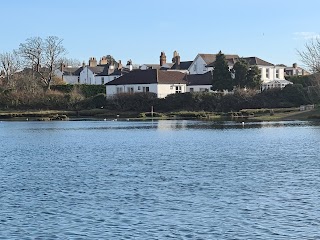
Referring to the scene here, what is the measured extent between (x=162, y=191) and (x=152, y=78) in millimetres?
97184

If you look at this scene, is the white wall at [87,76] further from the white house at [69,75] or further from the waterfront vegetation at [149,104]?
the waterfront vegetation at [149,104]

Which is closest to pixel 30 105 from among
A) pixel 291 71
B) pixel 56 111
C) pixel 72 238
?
pixel 56 111

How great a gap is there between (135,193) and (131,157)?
17479 millimetres

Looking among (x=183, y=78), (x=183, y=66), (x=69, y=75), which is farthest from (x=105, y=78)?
(x=183, y=78)

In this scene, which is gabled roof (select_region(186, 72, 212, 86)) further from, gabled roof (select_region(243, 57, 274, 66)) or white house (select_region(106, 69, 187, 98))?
gabled roof (select_region(243, 57, 274, 66))

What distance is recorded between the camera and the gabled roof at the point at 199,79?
13146 centimetres

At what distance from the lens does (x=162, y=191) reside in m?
31.5

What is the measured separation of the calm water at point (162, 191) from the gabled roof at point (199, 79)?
7268 cm

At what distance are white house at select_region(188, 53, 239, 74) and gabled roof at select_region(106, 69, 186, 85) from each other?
11845 mm

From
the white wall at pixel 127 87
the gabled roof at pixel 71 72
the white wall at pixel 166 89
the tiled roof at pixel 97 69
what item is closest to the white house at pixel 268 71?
the white wall at pixel 166 89

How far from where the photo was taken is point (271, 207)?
27.0 metres

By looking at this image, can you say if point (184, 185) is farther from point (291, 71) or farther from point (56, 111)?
point (291, 71)

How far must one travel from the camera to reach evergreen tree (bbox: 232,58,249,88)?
11856 centimetres

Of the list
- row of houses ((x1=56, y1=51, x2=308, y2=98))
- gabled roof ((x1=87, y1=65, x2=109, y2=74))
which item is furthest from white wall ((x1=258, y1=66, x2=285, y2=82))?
gabled roof ((x1=87, y1=65, x2=109, y2=74))
